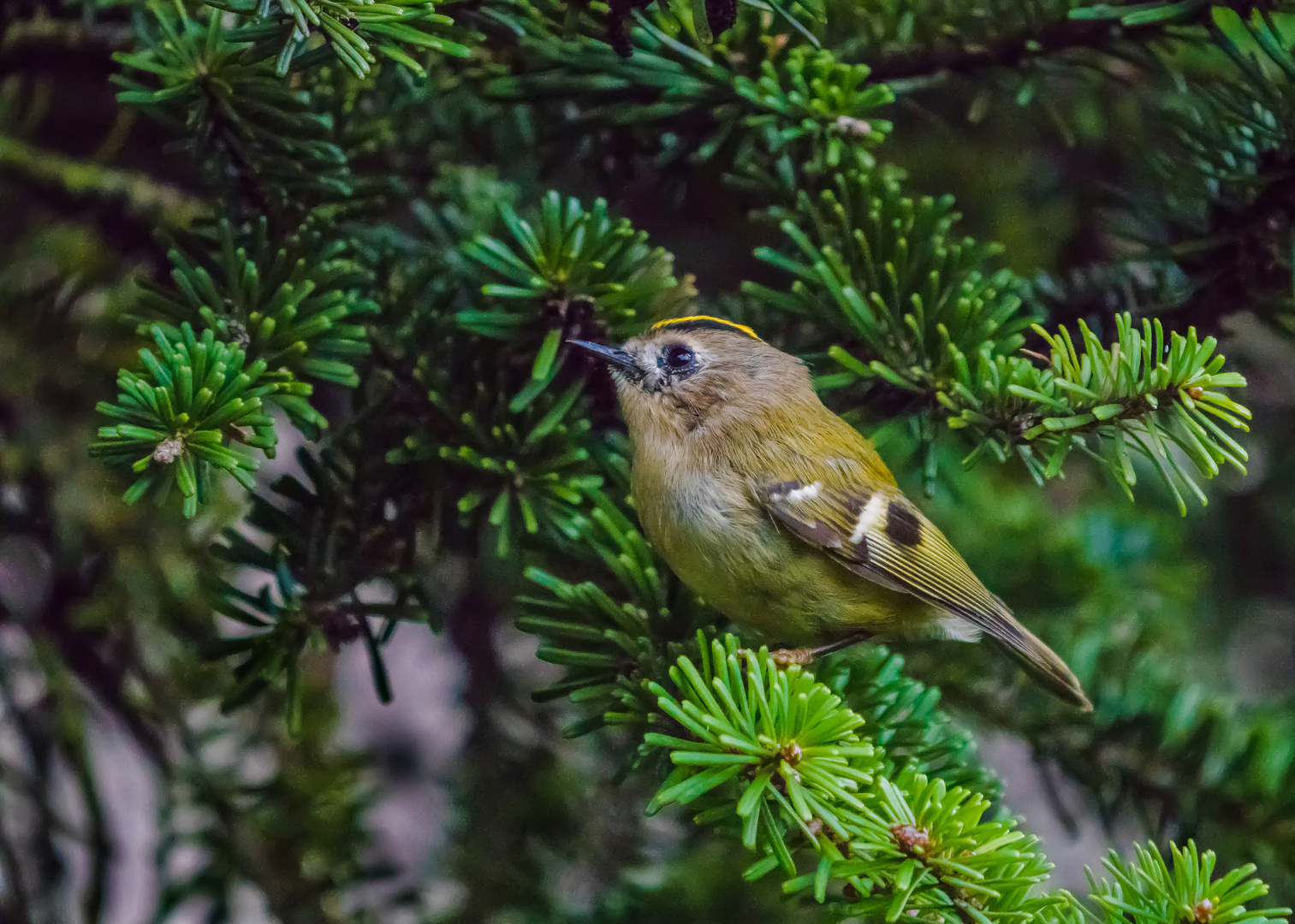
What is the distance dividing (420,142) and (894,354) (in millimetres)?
557

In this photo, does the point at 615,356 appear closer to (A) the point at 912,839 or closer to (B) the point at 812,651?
(B) the point at 812,651

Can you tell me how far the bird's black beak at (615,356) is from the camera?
2.92 feet

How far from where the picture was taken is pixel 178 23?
88 cm

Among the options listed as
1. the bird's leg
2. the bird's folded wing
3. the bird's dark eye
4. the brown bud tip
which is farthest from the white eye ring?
the brown bud tip

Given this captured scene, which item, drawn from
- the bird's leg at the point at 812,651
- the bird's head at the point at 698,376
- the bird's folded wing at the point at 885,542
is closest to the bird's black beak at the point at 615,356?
the bird's head at the point at 698,376

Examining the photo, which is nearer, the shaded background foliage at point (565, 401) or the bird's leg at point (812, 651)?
the shaded background foliage at point (565, 401)

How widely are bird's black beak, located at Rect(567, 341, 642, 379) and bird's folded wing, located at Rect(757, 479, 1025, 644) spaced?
6.7 inches

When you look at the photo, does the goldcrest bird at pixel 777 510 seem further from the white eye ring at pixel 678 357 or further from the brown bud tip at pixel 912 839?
the brown bud tip at pixel 912 839

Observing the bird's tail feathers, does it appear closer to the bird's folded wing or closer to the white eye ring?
the bird's folded wing

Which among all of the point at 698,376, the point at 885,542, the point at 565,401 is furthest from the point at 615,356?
the point at 885,542

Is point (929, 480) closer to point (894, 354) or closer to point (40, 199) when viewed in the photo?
point (894, 354)

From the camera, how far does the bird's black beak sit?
35.0 inches

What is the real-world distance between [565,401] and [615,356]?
9cm

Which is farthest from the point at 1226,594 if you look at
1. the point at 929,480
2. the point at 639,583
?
the point at 639,583
